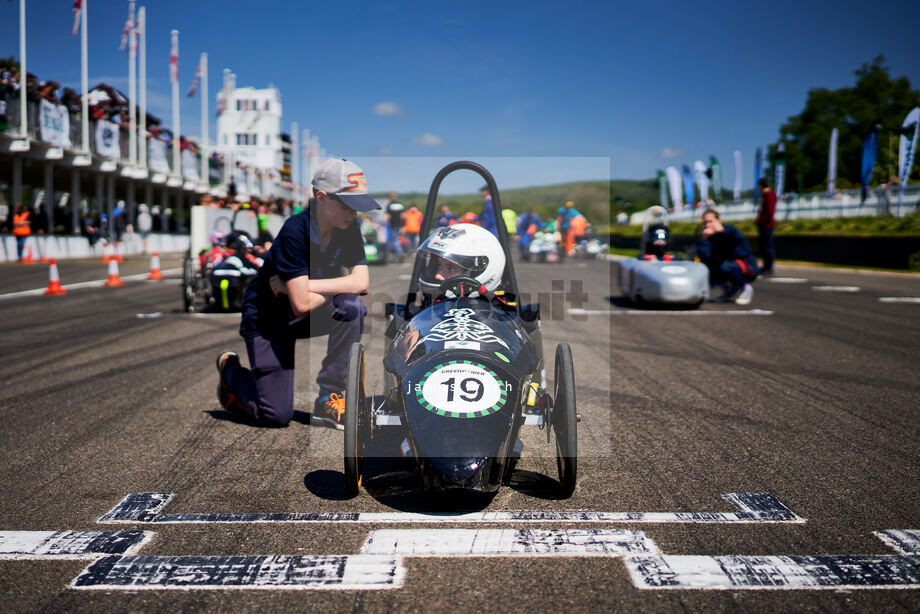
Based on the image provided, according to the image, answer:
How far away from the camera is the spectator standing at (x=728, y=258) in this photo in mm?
11758

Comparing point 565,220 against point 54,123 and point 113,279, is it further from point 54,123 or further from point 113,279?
point 54,123

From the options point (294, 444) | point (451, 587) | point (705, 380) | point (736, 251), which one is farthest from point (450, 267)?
point (736, 251)

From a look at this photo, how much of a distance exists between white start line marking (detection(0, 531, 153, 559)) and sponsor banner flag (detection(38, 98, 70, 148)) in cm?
2419

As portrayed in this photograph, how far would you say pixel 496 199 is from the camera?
4.70 metres

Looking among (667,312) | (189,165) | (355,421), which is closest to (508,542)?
(355,421)

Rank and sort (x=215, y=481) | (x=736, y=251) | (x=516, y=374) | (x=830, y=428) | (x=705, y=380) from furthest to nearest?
(x=736, y=251), (x=705, y=380), (x=830, y=428), (x=215, y=481), (x=516, y=374)

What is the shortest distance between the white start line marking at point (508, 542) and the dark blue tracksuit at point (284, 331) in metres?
1.86

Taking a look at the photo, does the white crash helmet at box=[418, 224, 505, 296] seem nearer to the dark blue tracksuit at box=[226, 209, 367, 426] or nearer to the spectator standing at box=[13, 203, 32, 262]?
the dark blue tracksuit at box=[226, 209, 367, 426]

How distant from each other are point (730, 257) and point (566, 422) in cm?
966

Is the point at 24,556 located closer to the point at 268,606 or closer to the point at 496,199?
the point at 268,606

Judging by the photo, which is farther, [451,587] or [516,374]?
[516,374]

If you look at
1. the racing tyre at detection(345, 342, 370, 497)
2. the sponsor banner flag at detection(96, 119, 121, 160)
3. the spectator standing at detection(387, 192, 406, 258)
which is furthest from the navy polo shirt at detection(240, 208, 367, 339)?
the sponsor banner flag at detection(96, 119, 121, 160)

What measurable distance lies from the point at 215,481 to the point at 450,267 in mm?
1635

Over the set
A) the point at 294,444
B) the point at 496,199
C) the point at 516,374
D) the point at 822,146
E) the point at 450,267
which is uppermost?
the point at 822,146
